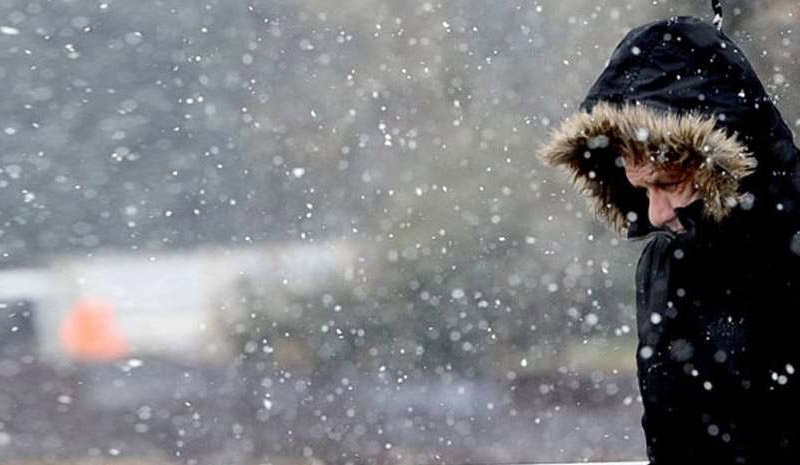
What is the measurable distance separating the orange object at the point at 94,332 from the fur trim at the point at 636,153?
4.17 metres

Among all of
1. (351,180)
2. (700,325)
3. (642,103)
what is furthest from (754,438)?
(351,180)

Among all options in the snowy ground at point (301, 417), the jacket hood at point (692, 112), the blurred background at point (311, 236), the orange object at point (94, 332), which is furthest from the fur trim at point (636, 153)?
the orange object at point (94, 332)

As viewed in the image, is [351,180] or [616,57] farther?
[351,180]

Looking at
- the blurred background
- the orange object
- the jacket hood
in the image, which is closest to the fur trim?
the jacket hood

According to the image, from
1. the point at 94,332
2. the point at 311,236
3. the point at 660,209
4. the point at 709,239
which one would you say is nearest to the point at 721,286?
the point at 709,239

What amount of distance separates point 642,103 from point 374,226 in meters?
3.78

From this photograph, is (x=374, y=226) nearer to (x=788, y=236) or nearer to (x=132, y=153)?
(x=132, y=153)

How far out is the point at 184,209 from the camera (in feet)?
18.8

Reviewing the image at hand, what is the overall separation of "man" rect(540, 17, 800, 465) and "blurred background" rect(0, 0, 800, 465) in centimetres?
348

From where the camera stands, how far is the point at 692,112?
185 cm

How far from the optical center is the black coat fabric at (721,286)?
1.76m

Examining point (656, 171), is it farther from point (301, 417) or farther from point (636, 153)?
point (301, 417)

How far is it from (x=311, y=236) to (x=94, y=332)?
3.98ft

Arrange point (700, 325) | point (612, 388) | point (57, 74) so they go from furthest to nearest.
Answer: point (612, 388), point (57, 74), point (700, 325)
